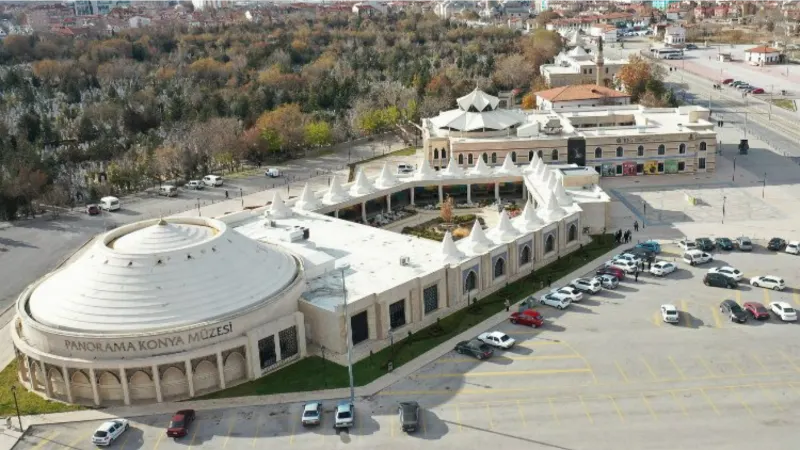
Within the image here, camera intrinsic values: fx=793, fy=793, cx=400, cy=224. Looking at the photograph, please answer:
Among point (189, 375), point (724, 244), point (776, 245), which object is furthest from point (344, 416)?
point (776, 245)

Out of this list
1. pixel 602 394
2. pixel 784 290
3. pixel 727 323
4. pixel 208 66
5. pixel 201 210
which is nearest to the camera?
pixel 602 394

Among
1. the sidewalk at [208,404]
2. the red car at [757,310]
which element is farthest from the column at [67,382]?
the red car at [757,310]

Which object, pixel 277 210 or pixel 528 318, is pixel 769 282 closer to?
pixel 528 318

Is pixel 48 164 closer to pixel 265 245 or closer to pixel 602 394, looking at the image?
pixel 265 245

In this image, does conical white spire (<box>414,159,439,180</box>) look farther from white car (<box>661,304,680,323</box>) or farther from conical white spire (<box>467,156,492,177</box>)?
white car (<box>661,304,680,323</box>)

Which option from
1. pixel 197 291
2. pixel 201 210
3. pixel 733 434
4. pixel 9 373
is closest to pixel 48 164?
pixel 201 210

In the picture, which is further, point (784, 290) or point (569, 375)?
point (784, 290)
